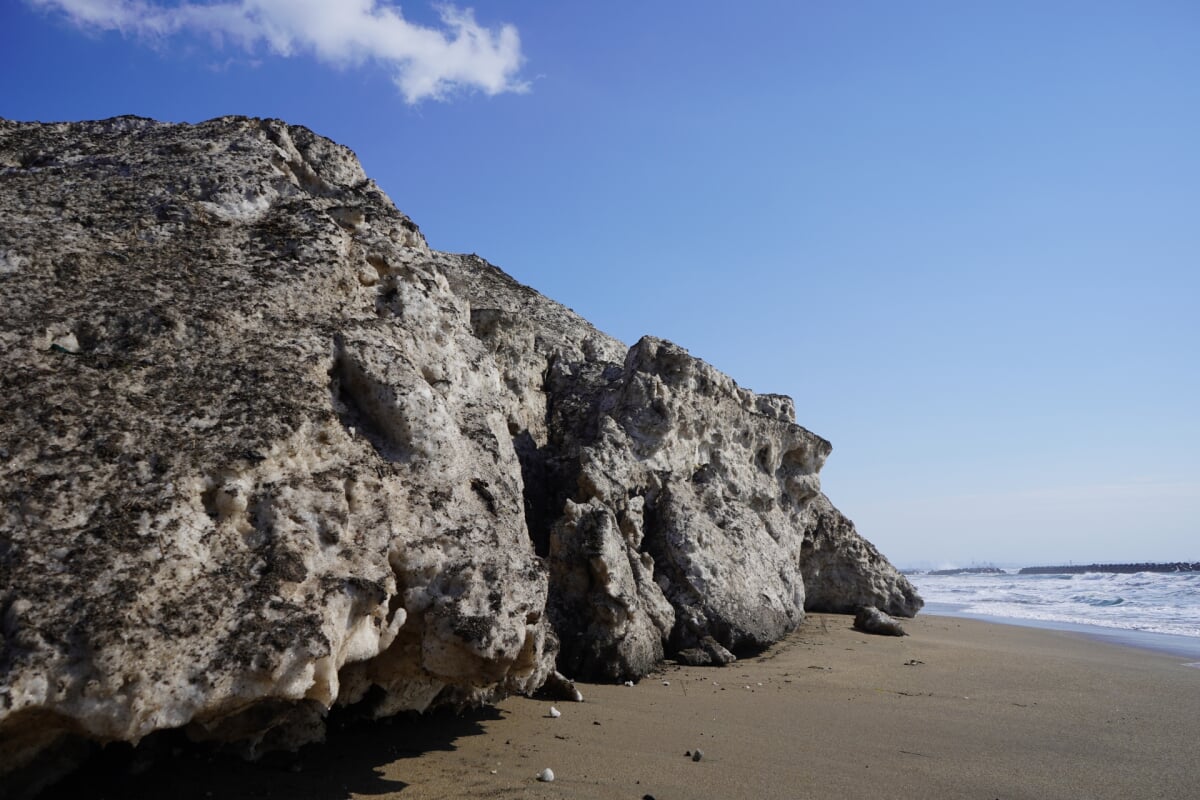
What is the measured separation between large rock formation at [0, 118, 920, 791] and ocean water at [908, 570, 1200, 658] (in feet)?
46.2

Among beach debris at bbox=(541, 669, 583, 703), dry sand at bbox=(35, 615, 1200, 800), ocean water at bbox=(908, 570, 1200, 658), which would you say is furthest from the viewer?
ocean water at bbox=(908, 570, 1200, 658)

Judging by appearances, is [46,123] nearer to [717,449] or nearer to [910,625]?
[717,449]

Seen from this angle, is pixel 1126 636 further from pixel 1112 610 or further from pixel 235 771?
pixel 235 771

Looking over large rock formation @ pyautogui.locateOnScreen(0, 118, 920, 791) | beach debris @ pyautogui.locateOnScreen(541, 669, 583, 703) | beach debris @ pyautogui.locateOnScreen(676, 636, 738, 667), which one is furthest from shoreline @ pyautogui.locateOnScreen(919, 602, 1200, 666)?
large rock formation @ pyautogui.locateOnScreen(0, 118, 920, 791)

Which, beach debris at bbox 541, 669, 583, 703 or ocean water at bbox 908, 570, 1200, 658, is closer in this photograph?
beach debris at bbox 541, 669, 583, 703

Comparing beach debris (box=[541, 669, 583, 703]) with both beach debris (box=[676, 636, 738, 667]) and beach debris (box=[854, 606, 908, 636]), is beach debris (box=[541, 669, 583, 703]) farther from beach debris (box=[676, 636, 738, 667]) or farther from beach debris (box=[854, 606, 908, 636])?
beach debris (box=[854, 606, 908, 636])

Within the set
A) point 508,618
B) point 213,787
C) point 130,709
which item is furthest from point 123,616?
point 508,618

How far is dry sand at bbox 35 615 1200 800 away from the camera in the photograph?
4.56 m

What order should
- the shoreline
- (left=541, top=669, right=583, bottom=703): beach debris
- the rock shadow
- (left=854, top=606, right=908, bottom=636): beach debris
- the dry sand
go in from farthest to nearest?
1. the shoreline
2. (left=854, top=606, right=908, bottom=636): beach debris
3. (left=541, top=669, right=583, bottom=703): beach debris
4. the dry sand
5. the rock shadow

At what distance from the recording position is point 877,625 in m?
13.7

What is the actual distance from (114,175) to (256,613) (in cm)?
429

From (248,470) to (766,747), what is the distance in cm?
423

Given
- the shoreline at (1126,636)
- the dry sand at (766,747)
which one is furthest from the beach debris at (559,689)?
the shoreline at (1126,636)

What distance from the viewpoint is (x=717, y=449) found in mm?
12297
